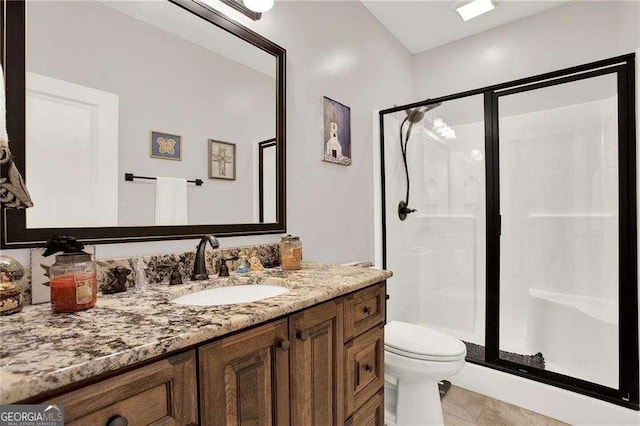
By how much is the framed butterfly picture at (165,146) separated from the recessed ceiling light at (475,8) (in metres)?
2.17

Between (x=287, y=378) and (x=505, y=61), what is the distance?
9.49 feet

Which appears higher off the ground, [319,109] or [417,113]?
[417,113]

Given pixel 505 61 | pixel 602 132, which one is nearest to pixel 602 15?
pixel 505 61

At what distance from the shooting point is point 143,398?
2.02 ft

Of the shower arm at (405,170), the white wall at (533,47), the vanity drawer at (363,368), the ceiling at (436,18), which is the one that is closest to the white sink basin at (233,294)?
the vanity drawer at (363,368)

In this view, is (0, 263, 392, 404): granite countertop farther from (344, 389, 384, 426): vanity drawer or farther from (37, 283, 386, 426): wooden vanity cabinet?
(344, 389, 384, 426): vanity drawer

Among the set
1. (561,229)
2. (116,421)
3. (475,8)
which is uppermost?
(475,8)

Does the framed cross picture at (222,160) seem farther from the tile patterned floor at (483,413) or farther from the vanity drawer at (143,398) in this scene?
the tile patterned floor at (483,413)

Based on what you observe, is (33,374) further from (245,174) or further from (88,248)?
(245,174)

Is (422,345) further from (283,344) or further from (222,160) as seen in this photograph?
(222,160)

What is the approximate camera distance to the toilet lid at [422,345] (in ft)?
5.24

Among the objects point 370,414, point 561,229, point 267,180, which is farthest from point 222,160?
point 561,229

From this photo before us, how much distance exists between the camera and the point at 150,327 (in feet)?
2.32

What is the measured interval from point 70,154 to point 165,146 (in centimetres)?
31
